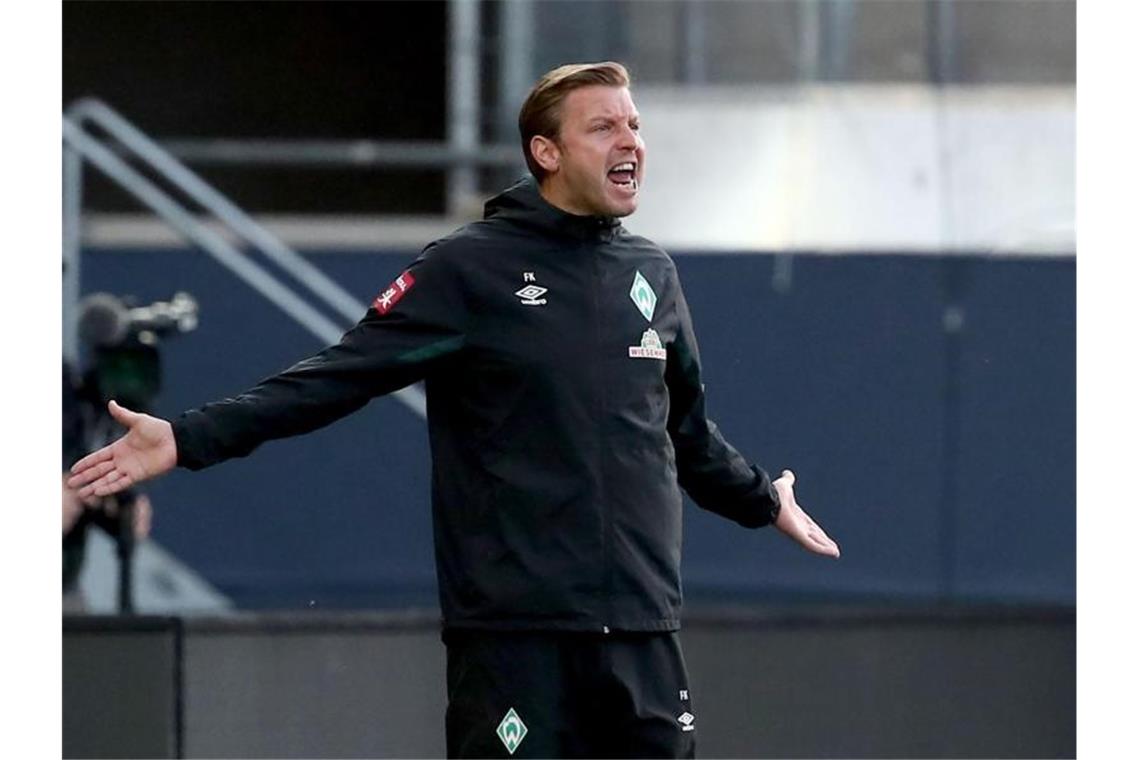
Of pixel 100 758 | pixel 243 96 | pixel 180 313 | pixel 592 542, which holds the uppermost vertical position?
pixel 243 96

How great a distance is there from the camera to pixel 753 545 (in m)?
9.07

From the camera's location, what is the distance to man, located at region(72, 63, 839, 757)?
460cm

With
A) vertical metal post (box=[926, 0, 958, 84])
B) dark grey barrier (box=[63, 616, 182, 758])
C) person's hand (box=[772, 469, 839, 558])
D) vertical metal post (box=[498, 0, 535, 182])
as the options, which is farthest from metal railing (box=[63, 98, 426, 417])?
person's hand (box=[772, 469, 839, 558])

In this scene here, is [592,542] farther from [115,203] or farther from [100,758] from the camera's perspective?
[115,203]

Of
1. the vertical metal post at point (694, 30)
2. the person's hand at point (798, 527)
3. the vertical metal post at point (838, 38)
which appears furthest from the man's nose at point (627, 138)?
the vertical metal post at point (694, 30)

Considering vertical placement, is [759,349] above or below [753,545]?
above

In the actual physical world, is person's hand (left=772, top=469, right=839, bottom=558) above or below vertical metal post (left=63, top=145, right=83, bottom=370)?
below

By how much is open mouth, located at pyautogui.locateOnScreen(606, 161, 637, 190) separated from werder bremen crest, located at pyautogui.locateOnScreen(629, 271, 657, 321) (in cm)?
18

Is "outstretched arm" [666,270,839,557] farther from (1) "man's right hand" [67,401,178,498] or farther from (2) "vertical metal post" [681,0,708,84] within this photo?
(2) "vertical metal post" [681,0,708,84]

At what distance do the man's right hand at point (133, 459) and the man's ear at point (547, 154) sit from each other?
89cm

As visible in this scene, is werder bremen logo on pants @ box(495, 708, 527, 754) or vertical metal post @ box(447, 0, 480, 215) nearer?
werder bremen logo on pants @ box(495, 708, 527, 754)

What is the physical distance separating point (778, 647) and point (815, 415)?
6.87 feet

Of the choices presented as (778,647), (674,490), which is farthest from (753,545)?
(674,490)

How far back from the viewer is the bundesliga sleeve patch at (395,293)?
471 centimetres
